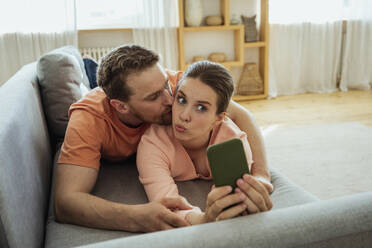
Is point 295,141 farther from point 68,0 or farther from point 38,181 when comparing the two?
point 68,0

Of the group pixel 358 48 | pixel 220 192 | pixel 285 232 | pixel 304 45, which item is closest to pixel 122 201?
pixel 220 192

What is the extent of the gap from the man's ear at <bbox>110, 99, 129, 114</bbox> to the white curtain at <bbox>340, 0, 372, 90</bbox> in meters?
3.86

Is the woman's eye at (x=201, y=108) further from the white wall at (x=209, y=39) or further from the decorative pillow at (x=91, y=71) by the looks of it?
the white wall at (x=209, y=39)

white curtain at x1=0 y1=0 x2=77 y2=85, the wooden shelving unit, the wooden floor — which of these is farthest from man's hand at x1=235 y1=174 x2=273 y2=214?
white curtain at x1=0 y1=0 x2=77 y2=85

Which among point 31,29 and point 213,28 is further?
point 213,28

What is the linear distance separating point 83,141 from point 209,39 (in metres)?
3.27

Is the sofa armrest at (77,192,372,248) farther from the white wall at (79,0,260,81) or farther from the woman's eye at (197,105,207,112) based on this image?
the white wall at (79,0,260,81)

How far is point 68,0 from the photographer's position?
3.49 metres

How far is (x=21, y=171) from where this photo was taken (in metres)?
0.79

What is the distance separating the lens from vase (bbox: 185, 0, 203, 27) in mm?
3701

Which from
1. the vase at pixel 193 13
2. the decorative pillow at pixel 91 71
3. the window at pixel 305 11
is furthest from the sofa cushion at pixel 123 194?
the window at pixel 305 11

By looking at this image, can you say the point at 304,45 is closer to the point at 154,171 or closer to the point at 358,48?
the point at 358,48

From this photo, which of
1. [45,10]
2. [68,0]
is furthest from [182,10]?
[45,10]

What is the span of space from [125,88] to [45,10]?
2.92m
